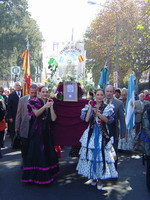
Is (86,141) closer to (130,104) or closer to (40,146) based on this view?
(40,146)

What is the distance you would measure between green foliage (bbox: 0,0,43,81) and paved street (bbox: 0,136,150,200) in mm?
33758

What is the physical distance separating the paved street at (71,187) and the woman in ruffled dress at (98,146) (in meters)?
0.29

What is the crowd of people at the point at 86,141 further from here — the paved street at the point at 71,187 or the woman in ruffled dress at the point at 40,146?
the paved street at the point at 71,187

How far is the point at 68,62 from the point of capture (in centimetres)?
635

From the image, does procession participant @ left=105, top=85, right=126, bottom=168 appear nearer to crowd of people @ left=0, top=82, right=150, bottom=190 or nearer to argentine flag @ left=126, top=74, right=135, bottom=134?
crowd of people @ left=0, top=82, right=150, bottom=190

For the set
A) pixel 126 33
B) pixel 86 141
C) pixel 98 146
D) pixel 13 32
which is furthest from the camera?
pixel 13 32

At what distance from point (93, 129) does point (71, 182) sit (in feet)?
3.80

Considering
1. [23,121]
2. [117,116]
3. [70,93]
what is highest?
[70,93]

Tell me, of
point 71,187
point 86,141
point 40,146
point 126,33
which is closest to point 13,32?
point 126,33

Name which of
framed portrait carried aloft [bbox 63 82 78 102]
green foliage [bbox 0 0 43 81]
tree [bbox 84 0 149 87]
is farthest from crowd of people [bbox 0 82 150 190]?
green foliage [bbox 0 0 43 81]

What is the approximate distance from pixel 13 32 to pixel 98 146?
1414 inches

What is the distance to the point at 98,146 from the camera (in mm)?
4859

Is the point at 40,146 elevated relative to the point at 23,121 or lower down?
lower down

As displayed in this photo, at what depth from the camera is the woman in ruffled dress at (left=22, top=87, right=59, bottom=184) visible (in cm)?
500
